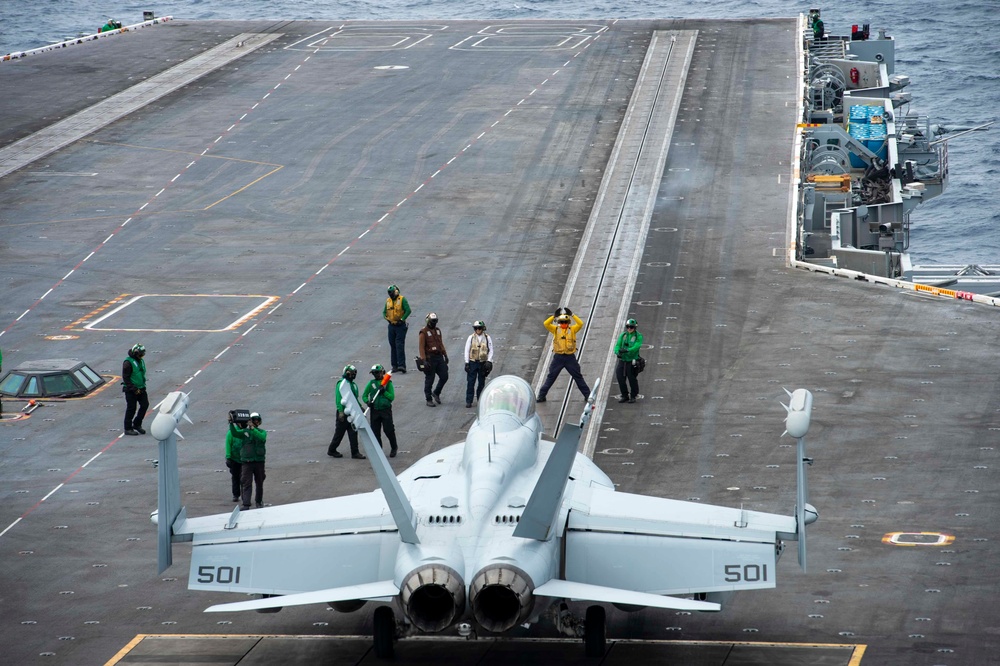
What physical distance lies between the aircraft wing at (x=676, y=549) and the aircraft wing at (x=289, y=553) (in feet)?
7.80

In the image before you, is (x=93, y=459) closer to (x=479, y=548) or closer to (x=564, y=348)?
(x=564, y=348)

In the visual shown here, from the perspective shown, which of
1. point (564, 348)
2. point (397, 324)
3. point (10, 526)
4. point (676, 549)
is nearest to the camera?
point (676, 549)

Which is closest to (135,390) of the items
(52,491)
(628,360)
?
(52,491)

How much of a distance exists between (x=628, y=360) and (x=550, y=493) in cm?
1321

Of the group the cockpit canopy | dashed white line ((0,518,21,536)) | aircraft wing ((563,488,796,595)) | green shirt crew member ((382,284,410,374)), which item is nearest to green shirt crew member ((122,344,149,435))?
dashed white line ((0,518,21,536))

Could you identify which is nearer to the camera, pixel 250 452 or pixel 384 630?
pixel 384 630

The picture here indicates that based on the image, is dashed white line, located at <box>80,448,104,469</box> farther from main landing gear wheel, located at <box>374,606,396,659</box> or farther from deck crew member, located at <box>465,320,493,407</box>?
main landing gear wheel, located at <box>374,606,396,659</box>

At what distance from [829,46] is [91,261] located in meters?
39.6

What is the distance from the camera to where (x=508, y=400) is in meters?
19.9

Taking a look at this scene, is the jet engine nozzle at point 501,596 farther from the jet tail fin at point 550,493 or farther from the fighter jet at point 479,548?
the jet tail fin at point 550,493

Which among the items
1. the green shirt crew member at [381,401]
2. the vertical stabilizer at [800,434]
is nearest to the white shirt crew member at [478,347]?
the green shirt crew member at [381,401]

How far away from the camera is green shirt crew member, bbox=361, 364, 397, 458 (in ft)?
86.3

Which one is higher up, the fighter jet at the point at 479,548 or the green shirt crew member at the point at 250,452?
the fighter jet at the point at 479,548

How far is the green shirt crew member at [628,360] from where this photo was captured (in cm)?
2909
